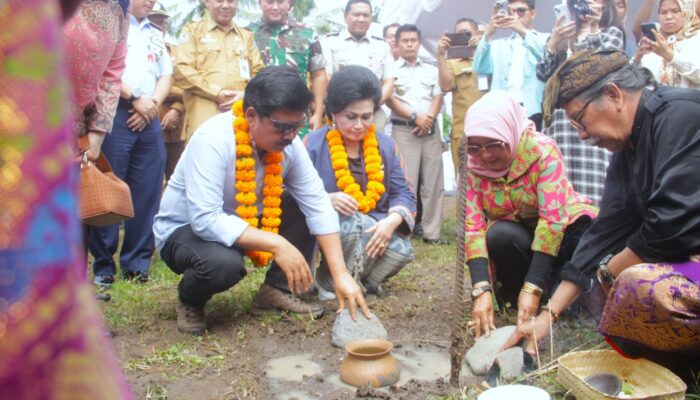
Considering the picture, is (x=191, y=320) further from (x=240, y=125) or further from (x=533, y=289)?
(x=533, y=289)

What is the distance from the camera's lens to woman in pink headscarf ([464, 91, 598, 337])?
3.25m

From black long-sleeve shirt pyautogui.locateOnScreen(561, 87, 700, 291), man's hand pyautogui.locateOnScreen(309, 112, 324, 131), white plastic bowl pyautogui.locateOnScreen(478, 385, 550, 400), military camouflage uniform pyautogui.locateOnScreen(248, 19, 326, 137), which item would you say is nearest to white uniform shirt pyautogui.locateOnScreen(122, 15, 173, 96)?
military camouflage uniform pyautogui.locateOnScreen(248, 19, 326, 137)

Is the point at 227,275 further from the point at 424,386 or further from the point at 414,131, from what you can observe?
the point at 414,131

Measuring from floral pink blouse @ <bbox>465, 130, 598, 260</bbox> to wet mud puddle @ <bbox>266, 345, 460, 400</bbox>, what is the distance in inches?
21.6

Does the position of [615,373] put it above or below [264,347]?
above

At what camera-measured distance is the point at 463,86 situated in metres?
6.45

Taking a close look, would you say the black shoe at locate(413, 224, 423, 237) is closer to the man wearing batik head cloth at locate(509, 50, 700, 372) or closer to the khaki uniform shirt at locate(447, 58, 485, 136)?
the khaki uniform shirt at locate(447, 58, 485, 136)

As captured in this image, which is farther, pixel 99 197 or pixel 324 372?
pixel 324 372

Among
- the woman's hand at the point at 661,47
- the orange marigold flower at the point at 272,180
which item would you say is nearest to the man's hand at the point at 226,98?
the orange marigold flower at the point at 272,180

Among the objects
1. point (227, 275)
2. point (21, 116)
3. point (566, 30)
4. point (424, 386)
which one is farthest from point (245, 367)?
point (566, 30)

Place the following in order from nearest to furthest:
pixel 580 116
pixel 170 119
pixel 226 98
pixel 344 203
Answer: pixel 580 116 → pixel 344 203 → pixel 226 98 → pixel 170 119

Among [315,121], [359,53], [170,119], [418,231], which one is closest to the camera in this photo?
[315,121]

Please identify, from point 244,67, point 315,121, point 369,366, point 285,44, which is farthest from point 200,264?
point 285,44

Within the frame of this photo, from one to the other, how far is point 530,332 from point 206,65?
3298 millimetres
